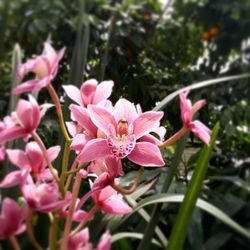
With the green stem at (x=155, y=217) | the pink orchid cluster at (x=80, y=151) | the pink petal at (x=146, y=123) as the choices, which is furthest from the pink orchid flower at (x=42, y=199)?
the green stem at (x=155, y=217)

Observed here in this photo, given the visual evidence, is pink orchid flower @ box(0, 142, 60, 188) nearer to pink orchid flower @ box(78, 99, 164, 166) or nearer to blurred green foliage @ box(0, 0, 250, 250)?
pink orchid flower @ box(78, 99, 164, 166)

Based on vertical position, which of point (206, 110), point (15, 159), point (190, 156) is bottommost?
point (190, 156)

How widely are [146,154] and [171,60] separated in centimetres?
84

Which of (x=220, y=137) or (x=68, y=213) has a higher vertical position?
(x=68, y=213)

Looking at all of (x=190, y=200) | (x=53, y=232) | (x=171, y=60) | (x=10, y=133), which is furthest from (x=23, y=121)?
(x=171, y=60)

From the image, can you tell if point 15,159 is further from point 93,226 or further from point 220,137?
point 220,137

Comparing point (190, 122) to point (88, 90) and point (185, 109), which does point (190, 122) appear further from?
point (88, 90)

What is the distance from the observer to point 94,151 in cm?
46

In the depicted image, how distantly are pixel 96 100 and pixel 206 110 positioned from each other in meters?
0.65

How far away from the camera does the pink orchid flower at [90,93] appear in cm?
52

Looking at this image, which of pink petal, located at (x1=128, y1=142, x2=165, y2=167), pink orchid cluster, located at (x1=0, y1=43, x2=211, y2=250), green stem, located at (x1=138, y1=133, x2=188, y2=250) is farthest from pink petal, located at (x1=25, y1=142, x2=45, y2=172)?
green stem, located at (x1=138, y1=133, x2=188, y2=250)

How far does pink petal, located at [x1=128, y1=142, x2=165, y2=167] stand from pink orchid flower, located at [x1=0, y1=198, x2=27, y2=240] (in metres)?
0.12

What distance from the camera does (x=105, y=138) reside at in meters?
0.48

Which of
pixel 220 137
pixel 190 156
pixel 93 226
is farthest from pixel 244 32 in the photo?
pixel 93 226
